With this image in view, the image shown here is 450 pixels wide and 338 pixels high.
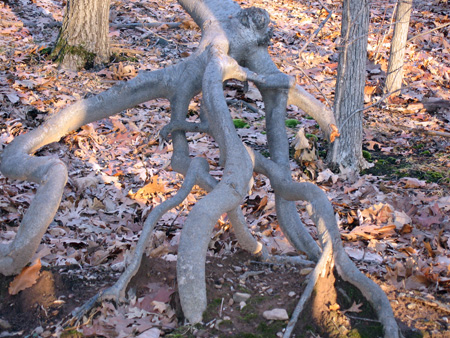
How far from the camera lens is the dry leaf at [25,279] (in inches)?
113

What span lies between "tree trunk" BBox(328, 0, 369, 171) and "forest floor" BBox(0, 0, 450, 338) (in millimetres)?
267

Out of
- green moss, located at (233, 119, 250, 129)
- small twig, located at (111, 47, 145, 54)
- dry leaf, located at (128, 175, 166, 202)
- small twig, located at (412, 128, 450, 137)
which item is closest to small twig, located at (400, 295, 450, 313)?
dry leaf, located at (128, 175, 166, 202)

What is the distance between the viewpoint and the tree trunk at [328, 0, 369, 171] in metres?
5.46

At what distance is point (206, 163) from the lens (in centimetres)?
314

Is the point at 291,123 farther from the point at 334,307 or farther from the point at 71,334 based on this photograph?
the point at 71,334

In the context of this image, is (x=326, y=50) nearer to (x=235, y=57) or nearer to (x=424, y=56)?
(x=424, y=56)

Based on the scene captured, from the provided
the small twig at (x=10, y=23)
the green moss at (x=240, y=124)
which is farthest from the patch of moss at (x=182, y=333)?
the small twig at (x=10, y=23)

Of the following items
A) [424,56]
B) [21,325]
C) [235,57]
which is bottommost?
[21,325]

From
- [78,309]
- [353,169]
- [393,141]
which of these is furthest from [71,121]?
[393,141]

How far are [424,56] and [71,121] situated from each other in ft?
27.9

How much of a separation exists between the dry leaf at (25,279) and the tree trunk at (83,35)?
5.40m

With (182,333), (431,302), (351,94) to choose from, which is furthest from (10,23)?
(431,302)

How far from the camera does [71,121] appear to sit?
3127 millimetres

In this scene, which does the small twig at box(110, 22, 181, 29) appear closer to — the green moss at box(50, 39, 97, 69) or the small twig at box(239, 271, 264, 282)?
the green moss at box(50, 39, 97, 69)
